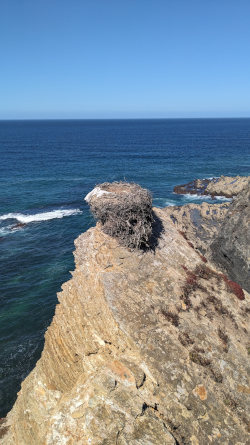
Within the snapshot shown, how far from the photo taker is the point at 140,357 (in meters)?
11.2

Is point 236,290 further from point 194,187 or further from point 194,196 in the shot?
point 194,187

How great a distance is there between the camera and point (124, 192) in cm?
1705

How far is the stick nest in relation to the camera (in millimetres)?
14875

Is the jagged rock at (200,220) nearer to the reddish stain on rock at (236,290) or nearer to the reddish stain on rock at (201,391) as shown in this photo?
the reddish stain on rock at (236,290)

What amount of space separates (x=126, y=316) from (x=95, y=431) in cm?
410

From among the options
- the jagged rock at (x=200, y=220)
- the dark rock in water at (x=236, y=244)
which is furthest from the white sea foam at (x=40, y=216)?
the dark rock in water at (x=236, y=244)

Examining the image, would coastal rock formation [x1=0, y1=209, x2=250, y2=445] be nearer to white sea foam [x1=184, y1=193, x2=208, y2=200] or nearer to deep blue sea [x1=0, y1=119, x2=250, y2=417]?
deep blue sea [x1=0, y1=119, x2=250, y2=417]

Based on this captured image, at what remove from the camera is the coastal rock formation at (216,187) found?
202 ft

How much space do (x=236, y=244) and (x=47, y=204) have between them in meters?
45.3

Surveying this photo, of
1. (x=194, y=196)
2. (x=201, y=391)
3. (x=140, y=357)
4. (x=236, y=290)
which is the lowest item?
(x=194, y=196)

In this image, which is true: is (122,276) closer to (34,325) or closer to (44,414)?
(44,414)

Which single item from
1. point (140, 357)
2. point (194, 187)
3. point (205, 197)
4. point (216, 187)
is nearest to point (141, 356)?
point (140, 357)

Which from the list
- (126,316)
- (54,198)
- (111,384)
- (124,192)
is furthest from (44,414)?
(54,198)

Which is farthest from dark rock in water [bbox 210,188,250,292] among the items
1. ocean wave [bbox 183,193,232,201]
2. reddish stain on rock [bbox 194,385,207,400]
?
ocean wave [bbox 183,193,232,201]
